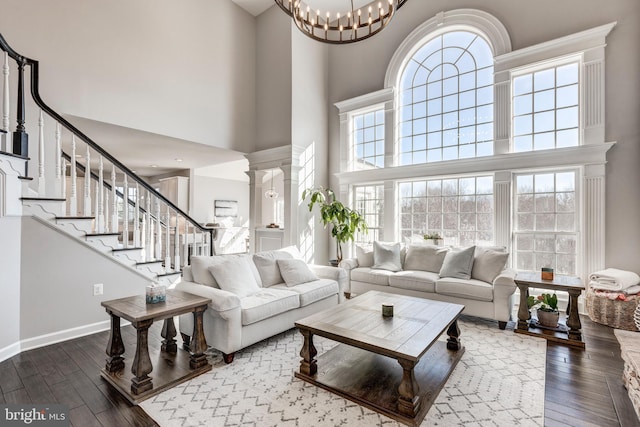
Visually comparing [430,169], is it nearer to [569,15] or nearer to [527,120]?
[527,120]

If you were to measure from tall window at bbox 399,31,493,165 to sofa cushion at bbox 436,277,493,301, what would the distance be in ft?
7.23

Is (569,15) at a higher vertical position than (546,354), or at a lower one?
higher

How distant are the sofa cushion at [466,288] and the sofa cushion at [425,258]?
0.47 metres

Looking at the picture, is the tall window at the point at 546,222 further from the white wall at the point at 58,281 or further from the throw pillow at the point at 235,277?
the white wall at the point at 58,281

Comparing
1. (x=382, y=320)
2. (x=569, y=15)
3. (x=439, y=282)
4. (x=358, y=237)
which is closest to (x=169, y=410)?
(x=382, y=320)

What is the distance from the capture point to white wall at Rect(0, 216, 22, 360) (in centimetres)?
275

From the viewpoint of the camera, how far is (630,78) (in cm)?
375

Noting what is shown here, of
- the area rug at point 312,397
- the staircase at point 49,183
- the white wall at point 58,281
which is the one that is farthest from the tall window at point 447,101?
the white wall at point 58,281

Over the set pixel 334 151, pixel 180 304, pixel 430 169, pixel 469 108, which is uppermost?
pixel 469 108

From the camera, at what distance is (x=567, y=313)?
324cm

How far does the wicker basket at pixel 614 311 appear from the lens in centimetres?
338

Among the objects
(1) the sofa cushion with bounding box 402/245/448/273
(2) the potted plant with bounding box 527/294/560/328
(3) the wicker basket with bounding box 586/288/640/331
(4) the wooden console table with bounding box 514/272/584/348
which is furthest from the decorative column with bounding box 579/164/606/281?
(1) the sofa cushion with bounding box 402/245/448/273

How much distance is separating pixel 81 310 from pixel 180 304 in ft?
5.59

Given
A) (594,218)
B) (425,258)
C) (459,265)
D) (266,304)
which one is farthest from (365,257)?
(594,218)
